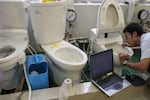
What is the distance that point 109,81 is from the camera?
1589mm

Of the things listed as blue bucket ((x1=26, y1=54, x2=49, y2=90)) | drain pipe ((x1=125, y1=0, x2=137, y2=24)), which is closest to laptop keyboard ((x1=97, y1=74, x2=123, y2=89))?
blue bucket ((x1=26, y1=54, x2=49, y2=90))

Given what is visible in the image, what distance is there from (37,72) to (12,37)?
17.1 inches

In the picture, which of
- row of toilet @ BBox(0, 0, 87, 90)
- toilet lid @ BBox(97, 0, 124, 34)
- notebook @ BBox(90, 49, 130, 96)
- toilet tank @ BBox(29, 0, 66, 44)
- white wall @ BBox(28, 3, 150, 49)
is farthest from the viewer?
white wall @ BBox(28, 3, 150, 49)

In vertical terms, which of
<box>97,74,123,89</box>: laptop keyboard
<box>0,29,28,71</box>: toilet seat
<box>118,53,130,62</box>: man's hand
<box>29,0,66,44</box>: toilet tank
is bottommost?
<box>97,74,123,89</box>: laptop keyboard

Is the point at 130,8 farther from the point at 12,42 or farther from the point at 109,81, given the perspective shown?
the point at 12,42

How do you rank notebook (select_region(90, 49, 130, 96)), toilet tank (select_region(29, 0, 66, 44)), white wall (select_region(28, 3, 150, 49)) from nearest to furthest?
notebook (select_region(90, 49, 130, 96)), toilet tank (select_region(29, 0, 66, 44)), white wall (select_region(28, 3, 150, 49))

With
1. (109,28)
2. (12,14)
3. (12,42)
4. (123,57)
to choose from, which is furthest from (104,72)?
(12,14)

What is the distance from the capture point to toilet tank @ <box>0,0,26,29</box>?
5.39 feet

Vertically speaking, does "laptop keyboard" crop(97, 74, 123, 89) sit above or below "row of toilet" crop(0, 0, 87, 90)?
below

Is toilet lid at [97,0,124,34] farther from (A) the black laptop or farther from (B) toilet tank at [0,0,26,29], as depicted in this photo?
(B) toilet tank at [0,0,26,29]

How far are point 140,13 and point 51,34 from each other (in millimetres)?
1348

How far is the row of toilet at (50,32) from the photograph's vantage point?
1618 millimetres

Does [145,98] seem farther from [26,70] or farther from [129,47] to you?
[26,70]

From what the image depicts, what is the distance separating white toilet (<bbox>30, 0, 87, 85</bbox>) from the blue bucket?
100 mm
